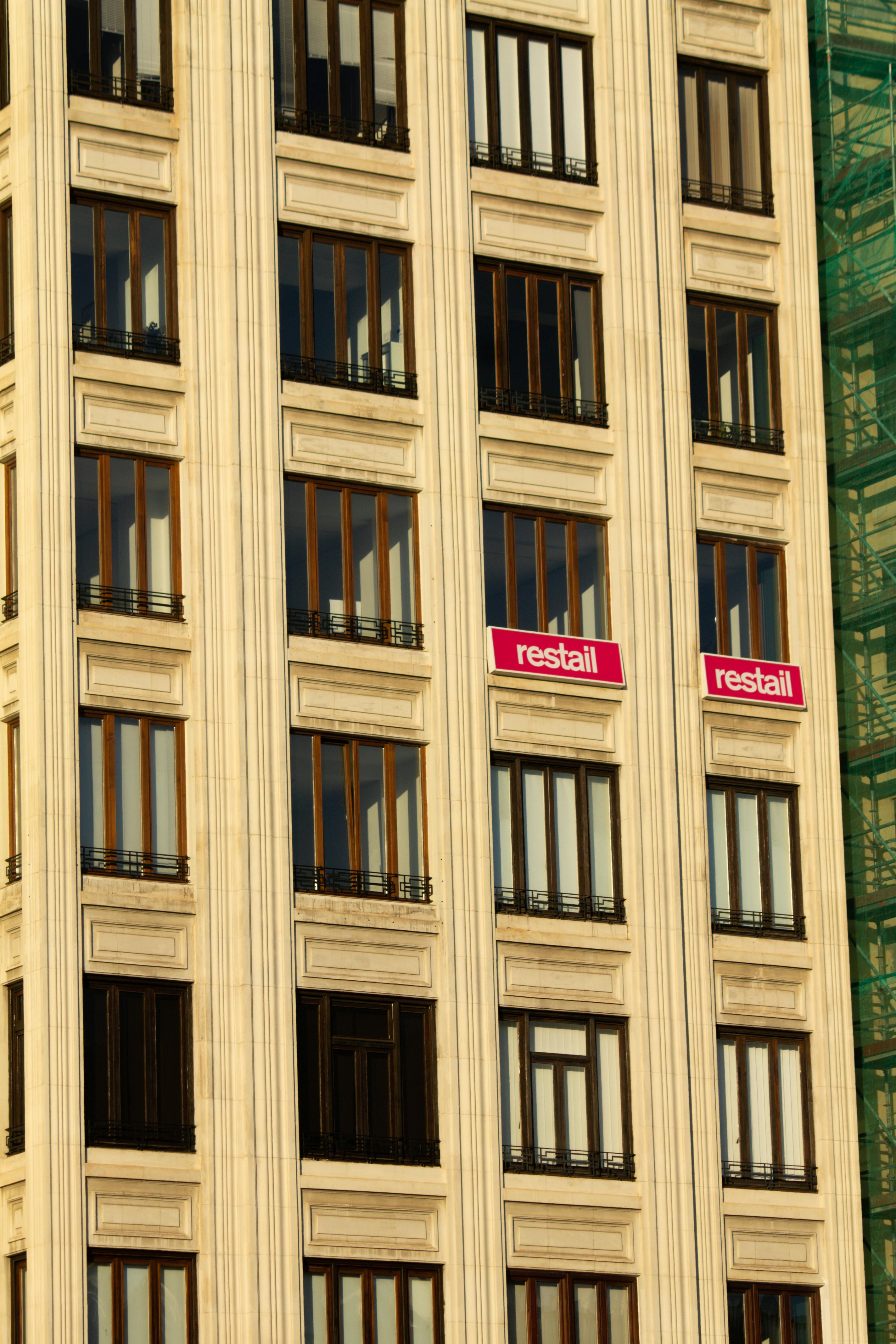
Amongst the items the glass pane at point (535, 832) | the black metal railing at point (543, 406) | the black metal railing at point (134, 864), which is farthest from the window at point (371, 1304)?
the black metal railing at point (543, 406)

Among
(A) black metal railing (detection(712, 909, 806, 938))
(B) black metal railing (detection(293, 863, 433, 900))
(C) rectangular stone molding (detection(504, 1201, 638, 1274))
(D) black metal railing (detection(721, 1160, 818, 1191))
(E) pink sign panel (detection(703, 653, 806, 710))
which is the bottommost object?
(C) rectangular stone molding (detection(504, 1201, 638, 1274))

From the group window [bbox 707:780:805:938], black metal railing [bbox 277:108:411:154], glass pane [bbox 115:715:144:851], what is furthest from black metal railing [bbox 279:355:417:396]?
window [bbox 707:780:805:938]

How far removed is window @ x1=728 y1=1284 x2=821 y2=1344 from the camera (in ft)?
176

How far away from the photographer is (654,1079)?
53.4 metres

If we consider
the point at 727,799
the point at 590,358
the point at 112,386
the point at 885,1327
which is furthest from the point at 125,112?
the point at 885,1327

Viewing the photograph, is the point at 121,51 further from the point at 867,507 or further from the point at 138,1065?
the point at 138,1065

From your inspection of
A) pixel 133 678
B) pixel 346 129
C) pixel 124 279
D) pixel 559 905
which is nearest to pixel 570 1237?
pixel 559 905

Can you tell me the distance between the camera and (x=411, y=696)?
2092 inches

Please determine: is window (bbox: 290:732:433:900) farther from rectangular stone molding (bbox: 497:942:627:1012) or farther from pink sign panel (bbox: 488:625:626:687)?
pink sign panel (bbox: 488:625:626:687)

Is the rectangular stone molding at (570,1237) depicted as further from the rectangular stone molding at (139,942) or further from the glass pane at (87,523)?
the glass pane at (87,523)

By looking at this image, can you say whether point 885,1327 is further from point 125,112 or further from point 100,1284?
point 125,112

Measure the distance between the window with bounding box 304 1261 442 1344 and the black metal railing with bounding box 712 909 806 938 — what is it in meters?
9.22

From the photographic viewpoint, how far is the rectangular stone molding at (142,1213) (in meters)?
47.9

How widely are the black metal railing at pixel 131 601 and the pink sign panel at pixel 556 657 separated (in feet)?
20.2
